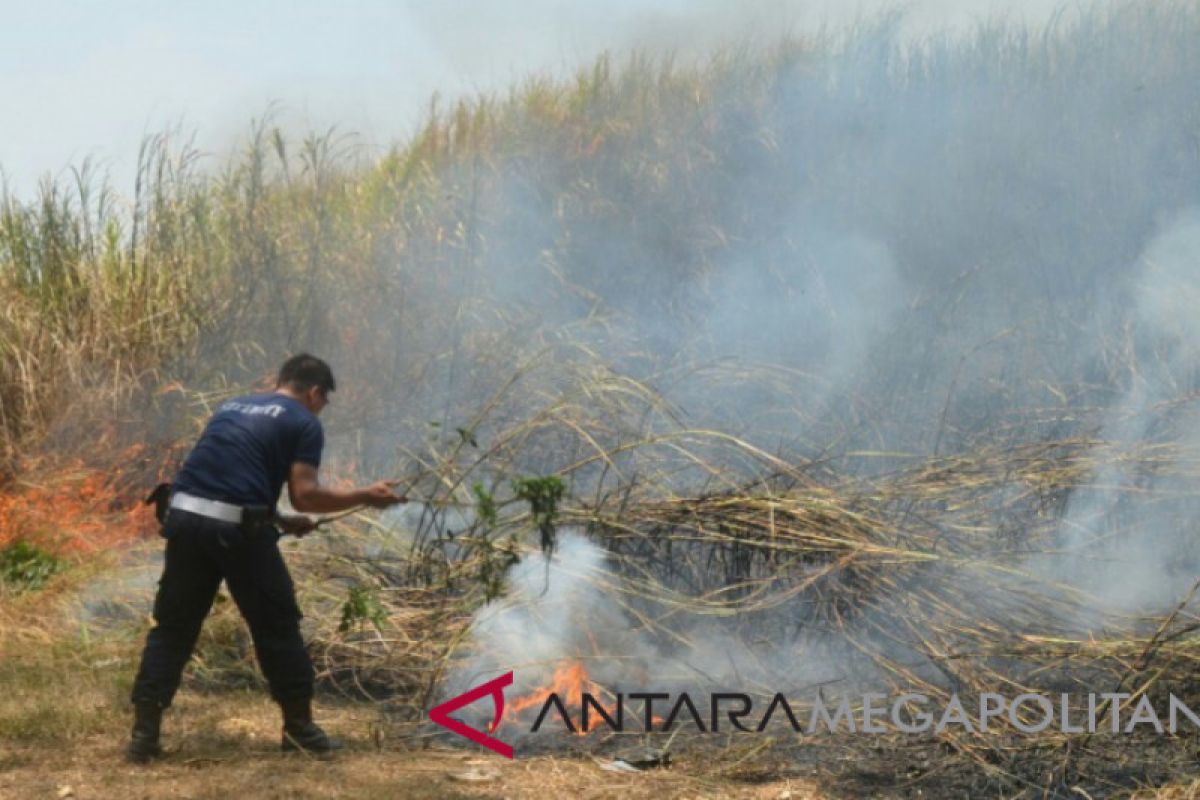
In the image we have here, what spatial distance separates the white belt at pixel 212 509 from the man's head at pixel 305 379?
1.78 feet

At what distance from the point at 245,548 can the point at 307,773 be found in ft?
2.86

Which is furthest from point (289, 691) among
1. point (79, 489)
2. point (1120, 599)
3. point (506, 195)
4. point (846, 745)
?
point (506, 195)

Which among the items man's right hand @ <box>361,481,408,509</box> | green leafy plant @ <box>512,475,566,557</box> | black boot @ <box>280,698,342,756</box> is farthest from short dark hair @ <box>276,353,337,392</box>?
black boot @ <box>280,698,342,756</box>

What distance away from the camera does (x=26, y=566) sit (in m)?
7.60

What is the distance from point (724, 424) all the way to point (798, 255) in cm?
190

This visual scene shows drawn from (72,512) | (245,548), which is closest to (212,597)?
(245,548)

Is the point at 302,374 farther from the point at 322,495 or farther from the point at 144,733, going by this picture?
the point at 144,733

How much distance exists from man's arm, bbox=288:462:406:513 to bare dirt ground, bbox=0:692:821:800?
38.8 inches

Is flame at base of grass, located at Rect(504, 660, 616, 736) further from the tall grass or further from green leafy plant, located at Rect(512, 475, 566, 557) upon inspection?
the tall grass

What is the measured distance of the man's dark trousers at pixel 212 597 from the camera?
4926 millimetres

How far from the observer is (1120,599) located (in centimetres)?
577

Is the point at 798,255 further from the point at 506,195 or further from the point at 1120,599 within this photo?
the point at 1120,599

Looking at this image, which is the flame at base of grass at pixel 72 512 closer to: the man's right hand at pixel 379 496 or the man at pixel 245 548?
the man at pixel 245 548

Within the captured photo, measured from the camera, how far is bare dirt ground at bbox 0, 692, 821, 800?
15.2ft
